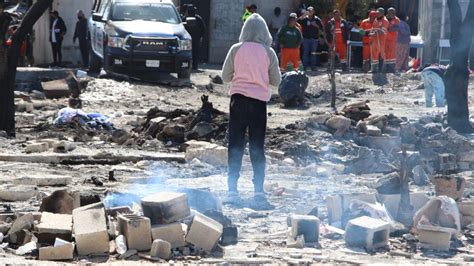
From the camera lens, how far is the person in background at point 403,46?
2882 cm

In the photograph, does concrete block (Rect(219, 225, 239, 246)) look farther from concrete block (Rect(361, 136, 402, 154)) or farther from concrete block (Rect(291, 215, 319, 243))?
concrete block (Rect(361, 136, 402, 154))

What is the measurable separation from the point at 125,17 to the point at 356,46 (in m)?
8.26

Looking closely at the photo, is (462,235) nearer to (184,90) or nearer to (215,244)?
(215,244)

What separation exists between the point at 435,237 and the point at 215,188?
10.7ft

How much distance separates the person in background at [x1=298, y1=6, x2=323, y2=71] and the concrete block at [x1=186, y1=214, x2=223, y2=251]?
21.6 metres

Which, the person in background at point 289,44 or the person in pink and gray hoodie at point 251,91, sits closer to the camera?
the person in pink and gray hoodie at point 251,91

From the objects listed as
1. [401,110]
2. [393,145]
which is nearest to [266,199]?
[393,145]

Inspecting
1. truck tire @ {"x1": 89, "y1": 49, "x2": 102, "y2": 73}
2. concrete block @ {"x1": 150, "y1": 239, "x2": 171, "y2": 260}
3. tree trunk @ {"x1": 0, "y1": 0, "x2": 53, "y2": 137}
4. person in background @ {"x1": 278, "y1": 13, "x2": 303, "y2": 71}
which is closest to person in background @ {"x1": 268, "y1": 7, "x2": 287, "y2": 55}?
person in background @ {"x1": 278, "y1": 13, "x2": 303, "y2": 71}

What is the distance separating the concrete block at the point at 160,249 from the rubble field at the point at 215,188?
0.01 metres

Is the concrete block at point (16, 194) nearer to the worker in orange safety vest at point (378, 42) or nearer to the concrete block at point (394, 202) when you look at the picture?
the concrete block at point (394, 202)

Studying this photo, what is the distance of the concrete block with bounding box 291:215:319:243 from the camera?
352 inches

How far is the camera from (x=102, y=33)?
25359mm

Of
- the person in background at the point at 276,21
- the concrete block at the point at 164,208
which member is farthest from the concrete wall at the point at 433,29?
the concrete block at the point at 164,208

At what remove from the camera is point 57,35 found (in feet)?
101
